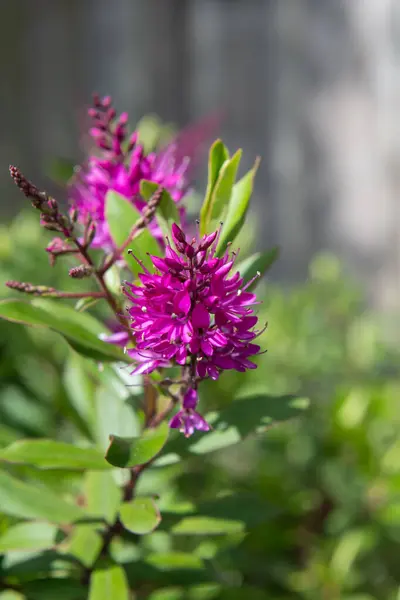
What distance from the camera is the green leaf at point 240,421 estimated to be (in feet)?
2.02

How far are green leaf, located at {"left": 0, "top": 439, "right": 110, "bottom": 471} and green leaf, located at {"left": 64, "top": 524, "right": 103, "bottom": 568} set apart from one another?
0.30 ft

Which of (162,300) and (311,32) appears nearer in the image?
(162,300)

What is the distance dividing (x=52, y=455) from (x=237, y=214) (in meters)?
0.28

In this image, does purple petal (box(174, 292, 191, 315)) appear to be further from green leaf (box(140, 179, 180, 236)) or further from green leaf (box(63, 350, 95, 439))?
green leaf (box(63, 350, 95, 439))

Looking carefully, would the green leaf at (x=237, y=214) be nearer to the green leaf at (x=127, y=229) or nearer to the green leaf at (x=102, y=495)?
the green leaf at (x=127, y=229)

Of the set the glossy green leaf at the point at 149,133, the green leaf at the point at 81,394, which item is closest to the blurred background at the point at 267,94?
the glossy green leaf at the point at 149,133

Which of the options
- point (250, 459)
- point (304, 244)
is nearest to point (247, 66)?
point (304, 244)

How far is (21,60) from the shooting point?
3.58m

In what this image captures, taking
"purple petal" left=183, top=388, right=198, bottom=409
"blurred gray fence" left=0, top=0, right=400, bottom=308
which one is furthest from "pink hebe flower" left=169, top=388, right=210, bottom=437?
"blurred gray fence" left=0, top=0, right=400, bottom=308

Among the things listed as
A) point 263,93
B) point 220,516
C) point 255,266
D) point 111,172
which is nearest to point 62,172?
point 111,172

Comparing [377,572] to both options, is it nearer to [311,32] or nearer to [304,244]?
[304,244]

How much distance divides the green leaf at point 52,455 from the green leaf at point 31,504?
2.8 inches

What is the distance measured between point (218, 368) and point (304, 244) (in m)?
3.02

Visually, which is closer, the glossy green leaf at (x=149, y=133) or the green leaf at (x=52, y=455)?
the green leaf at (x=52, y=455)
